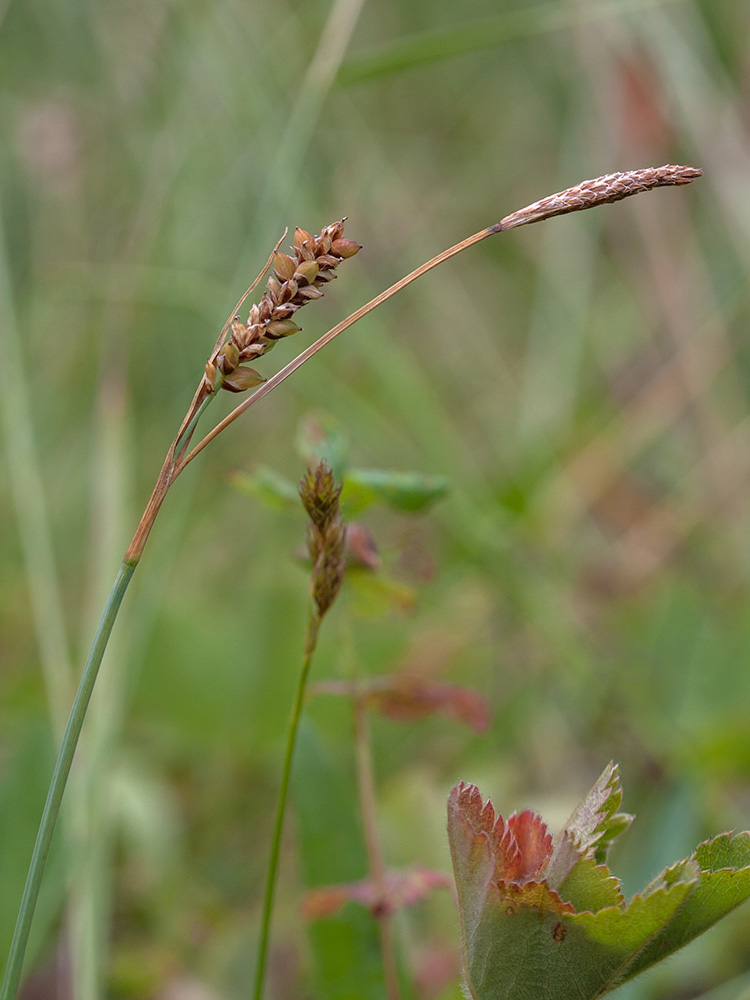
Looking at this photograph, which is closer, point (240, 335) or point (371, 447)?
point (240, 335)

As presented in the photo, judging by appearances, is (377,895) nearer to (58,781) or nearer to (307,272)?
(58,781)

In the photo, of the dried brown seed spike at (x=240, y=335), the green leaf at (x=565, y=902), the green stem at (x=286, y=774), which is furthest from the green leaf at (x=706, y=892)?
the dried brown seed spike at (x=240, y=335)

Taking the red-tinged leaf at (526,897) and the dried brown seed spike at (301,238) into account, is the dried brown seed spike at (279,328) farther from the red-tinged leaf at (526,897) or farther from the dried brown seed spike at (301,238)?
the red-tinged leaf at (526,897)

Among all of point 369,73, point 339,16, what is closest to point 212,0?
point 339,16

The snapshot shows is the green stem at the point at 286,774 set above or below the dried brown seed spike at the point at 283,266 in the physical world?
below

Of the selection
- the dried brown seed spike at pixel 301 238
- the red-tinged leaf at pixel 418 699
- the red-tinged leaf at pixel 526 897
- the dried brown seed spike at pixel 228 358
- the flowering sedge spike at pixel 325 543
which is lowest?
the red-tinged leaf at pixel 526 897

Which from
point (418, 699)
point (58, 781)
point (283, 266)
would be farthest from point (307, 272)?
point (418, 699)

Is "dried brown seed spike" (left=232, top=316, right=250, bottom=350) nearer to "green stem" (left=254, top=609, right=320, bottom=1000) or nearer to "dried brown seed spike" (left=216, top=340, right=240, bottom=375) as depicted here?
"dried brown seed spike" (left=216, top=340, right=240, bottom=375)
